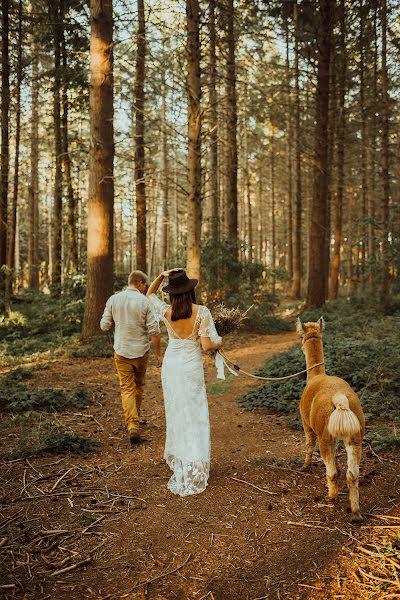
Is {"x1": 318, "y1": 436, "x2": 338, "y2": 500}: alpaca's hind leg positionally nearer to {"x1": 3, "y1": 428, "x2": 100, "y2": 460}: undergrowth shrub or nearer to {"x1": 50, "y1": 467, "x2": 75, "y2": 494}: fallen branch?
{"x1": 50, "y1": 467, "x2": 75, "y2": 494}: fallen branch

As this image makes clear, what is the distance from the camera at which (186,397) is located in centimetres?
502

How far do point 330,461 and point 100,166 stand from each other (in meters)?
9.67

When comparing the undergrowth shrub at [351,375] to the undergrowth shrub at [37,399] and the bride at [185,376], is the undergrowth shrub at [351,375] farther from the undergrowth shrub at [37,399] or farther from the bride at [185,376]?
the undergrowth shrub at [37,399]

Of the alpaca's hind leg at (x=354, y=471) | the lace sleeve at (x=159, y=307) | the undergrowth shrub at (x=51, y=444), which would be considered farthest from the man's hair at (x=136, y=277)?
the alpaca's hind leg at (x=354, y=471)

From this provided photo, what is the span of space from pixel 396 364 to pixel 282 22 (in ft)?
55.2

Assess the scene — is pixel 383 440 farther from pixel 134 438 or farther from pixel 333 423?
pixel 134 438

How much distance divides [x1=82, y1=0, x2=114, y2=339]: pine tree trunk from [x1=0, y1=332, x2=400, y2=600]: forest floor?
5707mm

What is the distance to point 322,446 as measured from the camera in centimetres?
415

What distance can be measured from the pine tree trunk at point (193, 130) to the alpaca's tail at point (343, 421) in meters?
7.84

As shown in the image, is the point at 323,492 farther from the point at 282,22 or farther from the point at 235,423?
the point at 282,22

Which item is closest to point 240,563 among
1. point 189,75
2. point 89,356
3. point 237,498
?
point 237,498

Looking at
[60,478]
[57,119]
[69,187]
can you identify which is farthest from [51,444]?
[57,119]

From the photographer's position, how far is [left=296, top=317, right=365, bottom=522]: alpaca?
3.83m

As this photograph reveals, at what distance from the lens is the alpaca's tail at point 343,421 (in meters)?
3.79
